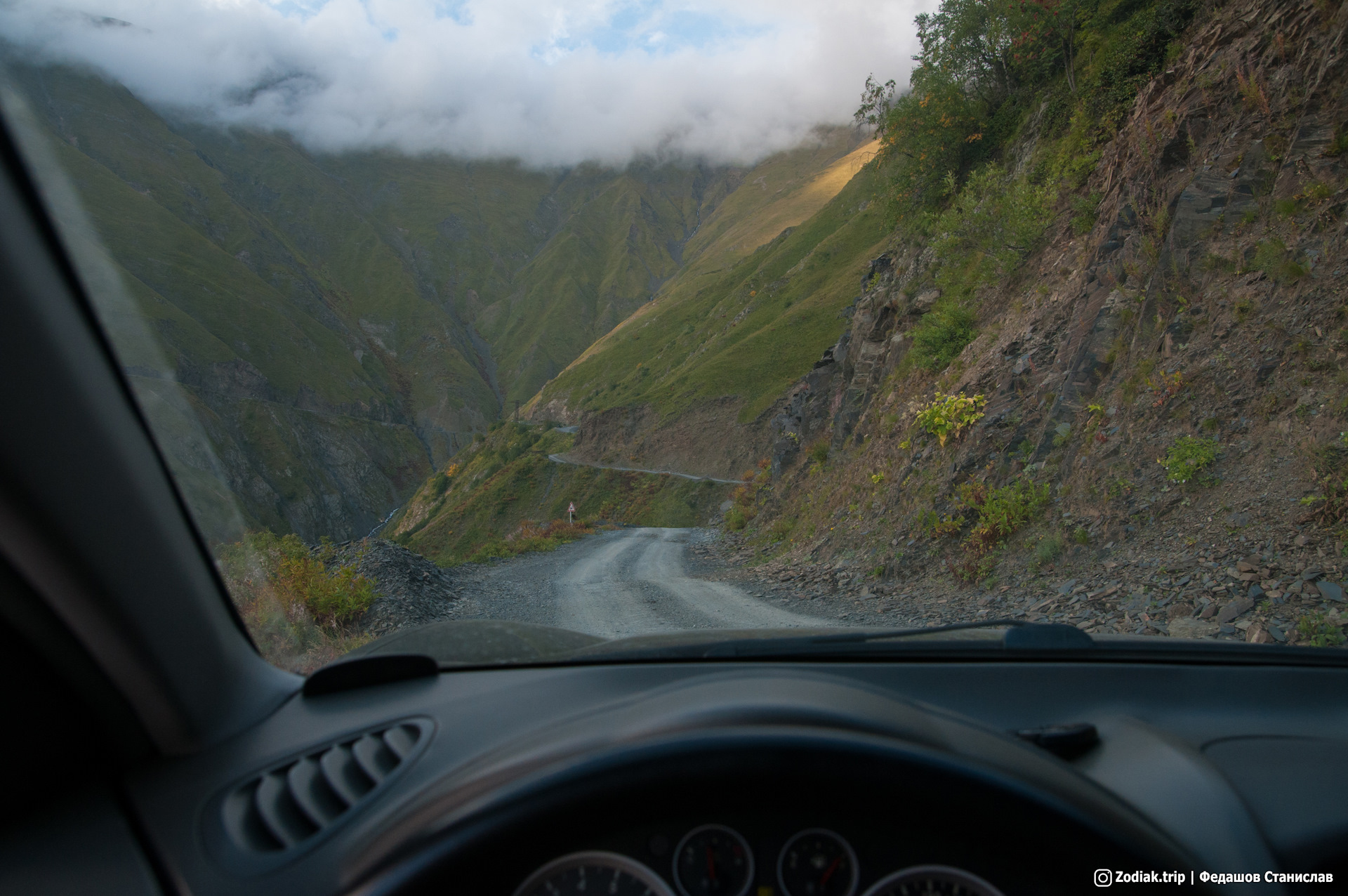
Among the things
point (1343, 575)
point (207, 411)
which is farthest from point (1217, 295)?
point (207, 411)

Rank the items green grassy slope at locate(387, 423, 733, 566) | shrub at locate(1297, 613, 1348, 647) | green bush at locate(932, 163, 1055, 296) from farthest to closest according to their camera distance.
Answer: green grassy slope at locate(387, 423, 733, 566) < green bush at locate(932, 163, 1055, 296) < shrub at locate(1297, 613, 1348, 647)

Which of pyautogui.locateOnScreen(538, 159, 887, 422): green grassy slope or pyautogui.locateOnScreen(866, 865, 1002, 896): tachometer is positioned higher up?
pyautogui.locateOnScreen(538, 159, 887, 422): green grassy slope

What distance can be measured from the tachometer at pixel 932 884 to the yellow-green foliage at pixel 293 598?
2503 millimetres

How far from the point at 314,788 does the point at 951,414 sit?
39.9 feet

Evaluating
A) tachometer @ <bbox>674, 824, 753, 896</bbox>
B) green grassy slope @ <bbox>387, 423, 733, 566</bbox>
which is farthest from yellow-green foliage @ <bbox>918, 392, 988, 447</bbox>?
green grassy slope @ <bbox>387, 423, 733, 566</bbox>

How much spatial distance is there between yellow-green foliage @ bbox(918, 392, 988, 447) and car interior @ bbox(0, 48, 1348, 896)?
1004cm

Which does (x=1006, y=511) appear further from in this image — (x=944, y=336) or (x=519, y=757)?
(x=519, y=757)

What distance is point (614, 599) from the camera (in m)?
9.60

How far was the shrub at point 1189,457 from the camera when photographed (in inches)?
299

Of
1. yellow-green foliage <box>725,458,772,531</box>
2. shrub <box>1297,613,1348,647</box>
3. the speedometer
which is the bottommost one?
yellow-green foliage <box>725,458,772,531</box>

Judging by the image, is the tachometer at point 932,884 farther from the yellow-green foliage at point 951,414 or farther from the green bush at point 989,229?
the green bush at point 989,229

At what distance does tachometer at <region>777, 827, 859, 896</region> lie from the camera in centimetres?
176

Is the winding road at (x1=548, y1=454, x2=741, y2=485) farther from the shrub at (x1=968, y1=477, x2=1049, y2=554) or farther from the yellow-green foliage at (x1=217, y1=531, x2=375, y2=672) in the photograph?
the yellow-green foliage at (x1=217, y1=531, x2=375, y2=672)

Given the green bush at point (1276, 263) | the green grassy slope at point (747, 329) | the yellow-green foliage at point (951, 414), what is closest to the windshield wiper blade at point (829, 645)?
the green bush at point (1276, 263)
